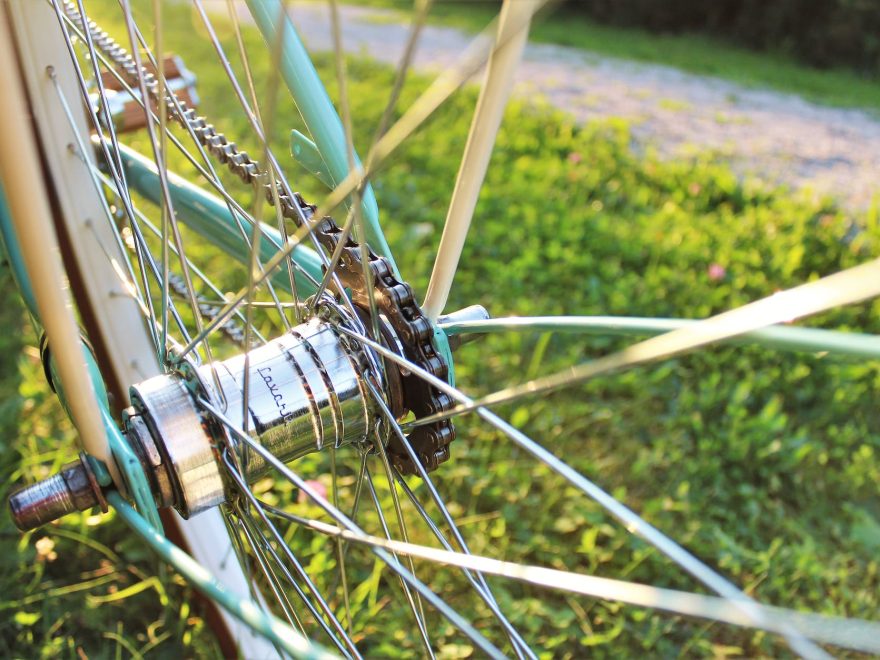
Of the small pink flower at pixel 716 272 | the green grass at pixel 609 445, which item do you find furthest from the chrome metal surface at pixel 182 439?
the small pink flower at pixel 716 272

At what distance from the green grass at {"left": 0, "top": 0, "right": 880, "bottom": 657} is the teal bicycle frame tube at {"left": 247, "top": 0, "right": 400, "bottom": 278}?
1.97ft

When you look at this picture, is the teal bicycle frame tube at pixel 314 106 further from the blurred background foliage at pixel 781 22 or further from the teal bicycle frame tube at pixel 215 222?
the blurred background foliage at pixel 781 22

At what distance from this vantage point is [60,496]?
0.52m

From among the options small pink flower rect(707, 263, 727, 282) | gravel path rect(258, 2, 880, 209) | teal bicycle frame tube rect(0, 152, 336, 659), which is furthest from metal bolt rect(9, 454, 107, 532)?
gravel path rect(258, 2, 880, 209)

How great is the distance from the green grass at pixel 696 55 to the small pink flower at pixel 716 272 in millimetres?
2270

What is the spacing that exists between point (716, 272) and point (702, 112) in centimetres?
169

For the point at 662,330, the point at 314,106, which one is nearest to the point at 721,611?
the point at 662,330

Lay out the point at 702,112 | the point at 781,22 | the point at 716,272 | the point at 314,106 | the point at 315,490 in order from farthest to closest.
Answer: the point at 781,22 → the point at 702,112 → the point at 716,272 → the point at 315,490 → the point at 314,106

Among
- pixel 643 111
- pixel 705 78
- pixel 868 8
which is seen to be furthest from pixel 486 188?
pixel 868 8

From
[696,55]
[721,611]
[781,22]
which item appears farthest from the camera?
[781,22]

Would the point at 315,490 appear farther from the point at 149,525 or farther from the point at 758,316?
the point at 758,316

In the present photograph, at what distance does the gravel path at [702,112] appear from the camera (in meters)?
2.65

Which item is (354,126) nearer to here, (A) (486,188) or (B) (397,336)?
(A) (486,188)

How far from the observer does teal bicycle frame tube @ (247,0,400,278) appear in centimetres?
67
